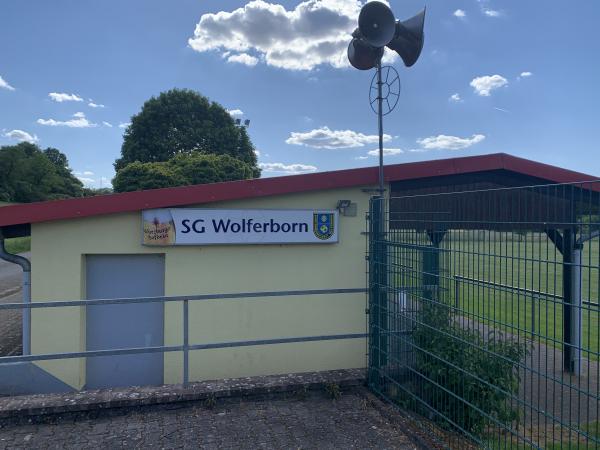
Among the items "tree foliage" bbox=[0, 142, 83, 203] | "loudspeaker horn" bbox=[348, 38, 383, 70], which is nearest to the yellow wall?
"loudspeaker horn" bbox=[348, 38, 383, 70]

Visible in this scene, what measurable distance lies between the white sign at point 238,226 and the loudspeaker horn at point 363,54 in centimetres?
196

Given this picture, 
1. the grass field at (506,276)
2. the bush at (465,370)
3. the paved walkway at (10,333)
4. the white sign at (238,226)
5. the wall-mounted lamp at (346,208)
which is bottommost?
the paved walkway at (10,333)

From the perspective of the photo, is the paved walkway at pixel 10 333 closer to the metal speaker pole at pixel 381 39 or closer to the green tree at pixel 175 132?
the metal speaker pole at pixel 381 39

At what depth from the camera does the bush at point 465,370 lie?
3.71 metres

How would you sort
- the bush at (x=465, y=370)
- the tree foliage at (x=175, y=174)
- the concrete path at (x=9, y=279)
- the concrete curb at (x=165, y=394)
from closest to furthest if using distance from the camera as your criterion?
the bush at (x=465, y=370) → the concrete curb at (x=165, y=394) → the concrete path at (x=9, y=279) → the tree foliage at (x=175, y=174)

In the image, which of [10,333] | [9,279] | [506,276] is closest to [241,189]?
[506,276]

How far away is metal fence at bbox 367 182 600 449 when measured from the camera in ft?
9.84

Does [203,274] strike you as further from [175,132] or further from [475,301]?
[175,132]

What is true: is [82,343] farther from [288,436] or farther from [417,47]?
[417,47]

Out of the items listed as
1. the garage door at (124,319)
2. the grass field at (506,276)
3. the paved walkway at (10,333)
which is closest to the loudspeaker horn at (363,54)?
the grass field at (506,276)

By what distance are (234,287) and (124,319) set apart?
5.18 ft

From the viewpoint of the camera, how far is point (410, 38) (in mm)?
5801

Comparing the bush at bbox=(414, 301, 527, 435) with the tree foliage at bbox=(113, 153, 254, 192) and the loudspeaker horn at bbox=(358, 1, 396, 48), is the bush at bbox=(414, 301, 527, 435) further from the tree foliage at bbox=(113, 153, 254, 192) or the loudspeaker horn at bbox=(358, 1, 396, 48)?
the tree foliage at bbox=(113, 153, 254, 192)

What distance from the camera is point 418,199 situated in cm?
468
